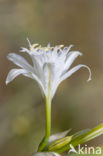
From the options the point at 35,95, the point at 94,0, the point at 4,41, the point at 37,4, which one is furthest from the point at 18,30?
the point at 94,0

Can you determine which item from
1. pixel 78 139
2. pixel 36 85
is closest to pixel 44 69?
pixel 78 139

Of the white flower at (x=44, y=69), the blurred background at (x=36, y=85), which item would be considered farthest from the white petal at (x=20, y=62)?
the blurred background at (x=36, y=85)

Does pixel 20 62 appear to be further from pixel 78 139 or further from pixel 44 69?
pixel 78 139

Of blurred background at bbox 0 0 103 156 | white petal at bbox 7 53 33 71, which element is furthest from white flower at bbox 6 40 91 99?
blurred background at bbox 0 0 103 156

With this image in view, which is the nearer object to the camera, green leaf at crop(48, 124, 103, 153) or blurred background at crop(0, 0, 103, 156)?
green leaf at crop(48, 124, 103, 153)

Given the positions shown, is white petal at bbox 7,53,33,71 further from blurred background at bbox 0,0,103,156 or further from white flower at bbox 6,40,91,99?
blurred background at bbox 0,0,103,156

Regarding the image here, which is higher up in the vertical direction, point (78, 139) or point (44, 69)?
point (44, 69)

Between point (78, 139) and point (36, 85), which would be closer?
point (78, 139)

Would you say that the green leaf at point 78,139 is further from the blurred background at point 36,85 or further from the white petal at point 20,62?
the blurred background at point 36,85

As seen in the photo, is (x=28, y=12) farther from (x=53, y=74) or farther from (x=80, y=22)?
(x=53, y=74)
